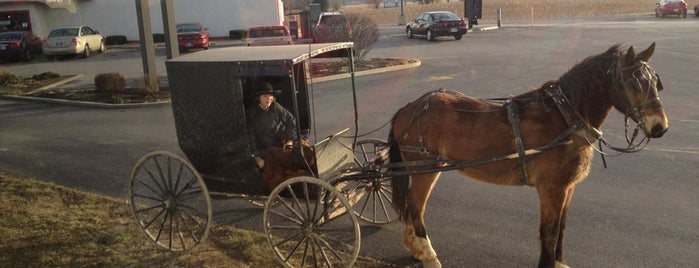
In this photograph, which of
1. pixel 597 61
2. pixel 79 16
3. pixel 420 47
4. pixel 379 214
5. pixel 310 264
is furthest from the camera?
pixel 79 16

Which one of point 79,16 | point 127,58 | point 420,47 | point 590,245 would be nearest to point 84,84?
point 127,58

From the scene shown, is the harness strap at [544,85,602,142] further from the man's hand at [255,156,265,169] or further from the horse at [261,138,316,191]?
the man's hand at [255,156,265,169]

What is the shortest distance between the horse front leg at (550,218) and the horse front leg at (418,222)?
1002 millimetres

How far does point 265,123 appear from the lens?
604cm

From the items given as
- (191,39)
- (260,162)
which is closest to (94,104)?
(260,162)

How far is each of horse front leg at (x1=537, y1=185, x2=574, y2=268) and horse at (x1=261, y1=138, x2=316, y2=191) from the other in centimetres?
223

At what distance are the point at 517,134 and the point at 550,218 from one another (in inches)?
30.5

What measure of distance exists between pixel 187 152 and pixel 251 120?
2.87ft

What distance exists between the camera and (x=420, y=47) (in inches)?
1145

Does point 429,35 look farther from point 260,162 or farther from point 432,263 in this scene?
point 432,263

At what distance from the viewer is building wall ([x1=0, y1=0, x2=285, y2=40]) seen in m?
37.9

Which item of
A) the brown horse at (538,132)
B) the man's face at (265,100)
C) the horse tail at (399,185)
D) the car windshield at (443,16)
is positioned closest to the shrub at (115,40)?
the car windshield at (443,16)

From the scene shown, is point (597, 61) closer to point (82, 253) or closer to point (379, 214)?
point (379, 214)

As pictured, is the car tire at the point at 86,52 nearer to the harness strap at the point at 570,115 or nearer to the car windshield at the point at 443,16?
the car windshield at the point at 443,16
